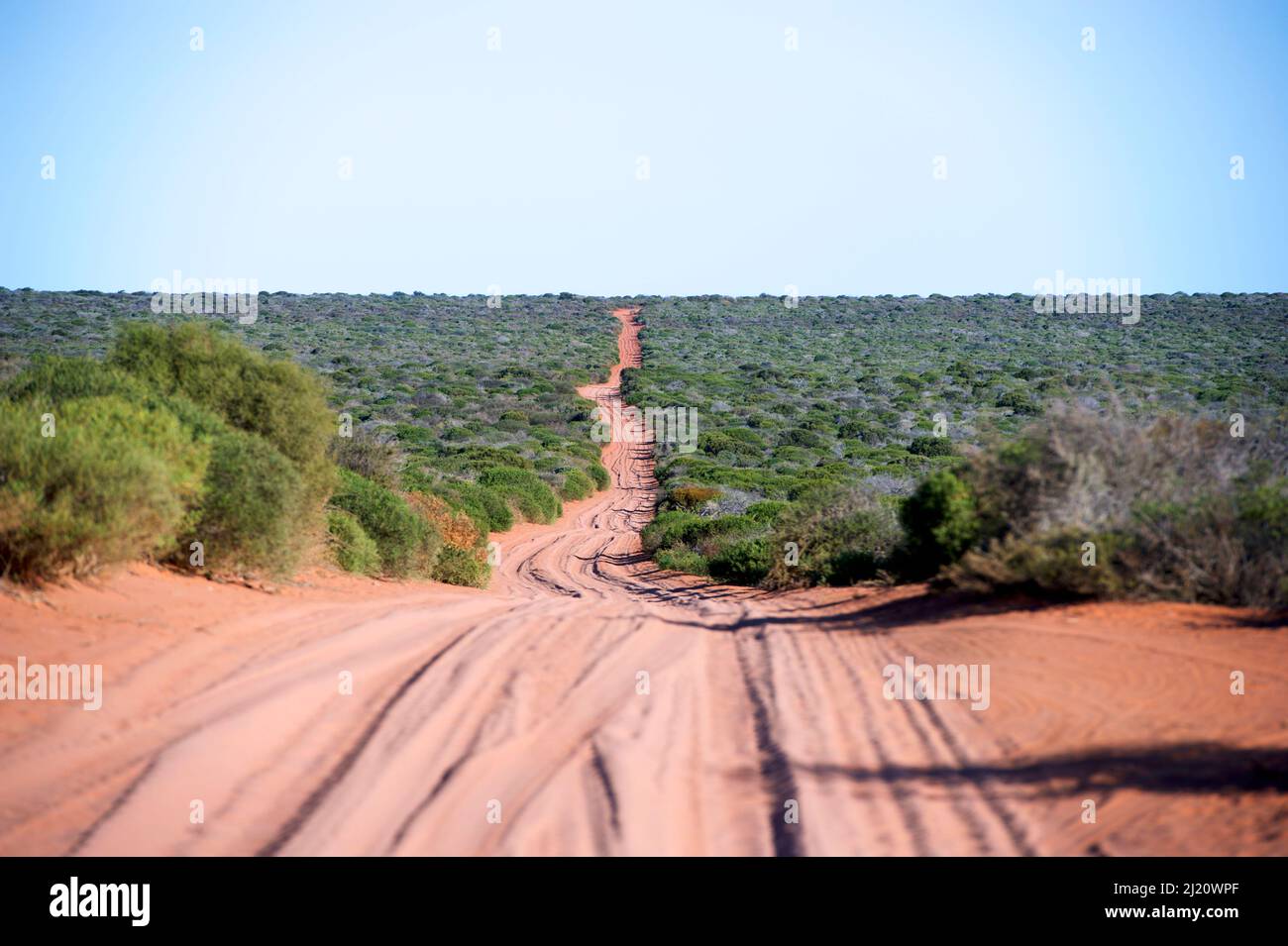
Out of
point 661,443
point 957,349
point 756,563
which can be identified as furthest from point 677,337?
point 756,563

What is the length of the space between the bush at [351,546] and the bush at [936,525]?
7507mm

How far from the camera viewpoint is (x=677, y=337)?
6900cm

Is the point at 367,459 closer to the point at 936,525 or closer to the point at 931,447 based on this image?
the point at 936,525

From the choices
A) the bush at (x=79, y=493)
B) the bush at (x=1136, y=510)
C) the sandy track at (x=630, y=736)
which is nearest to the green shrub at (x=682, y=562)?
the sandy track at (x=630, y=736)

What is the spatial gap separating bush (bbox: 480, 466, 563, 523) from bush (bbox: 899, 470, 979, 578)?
53.3 ft

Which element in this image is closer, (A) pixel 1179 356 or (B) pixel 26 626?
(B) pixel 26 626

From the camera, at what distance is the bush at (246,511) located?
10.7 meters

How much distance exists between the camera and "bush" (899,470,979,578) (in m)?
10.5

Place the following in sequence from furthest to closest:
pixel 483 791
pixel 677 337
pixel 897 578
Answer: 1. pixel 677 337
2. pixel 897 578
3. pixel 483 791

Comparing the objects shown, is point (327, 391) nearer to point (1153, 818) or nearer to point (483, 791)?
point (483, 791)

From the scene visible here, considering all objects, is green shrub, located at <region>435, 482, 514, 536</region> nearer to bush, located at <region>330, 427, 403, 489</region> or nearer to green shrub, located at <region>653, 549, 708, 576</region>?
bush, located at <region>330, 427, 403, 489</region>

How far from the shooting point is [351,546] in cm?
1366

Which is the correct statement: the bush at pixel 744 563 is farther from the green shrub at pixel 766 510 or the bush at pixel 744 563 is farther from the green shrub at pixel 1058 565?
the green shrub at pixel 1058 565
